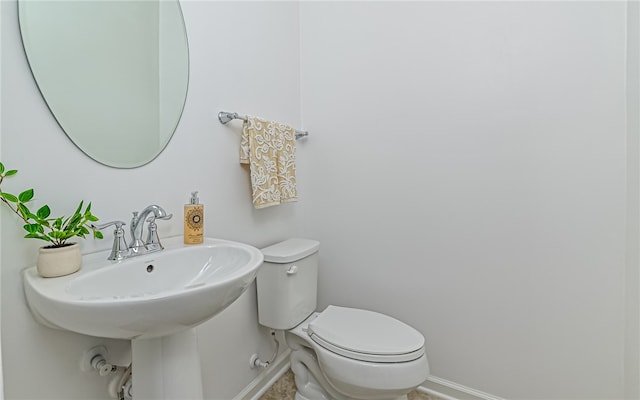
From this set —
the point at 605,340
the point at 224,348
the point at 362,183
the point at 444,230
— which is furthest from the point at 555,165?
the point at 224,348

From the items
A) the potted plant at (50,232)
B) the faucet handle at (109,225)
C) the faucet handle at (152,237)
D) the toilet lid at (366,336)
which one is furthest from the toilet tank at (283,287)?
the potted plant at (50,232)

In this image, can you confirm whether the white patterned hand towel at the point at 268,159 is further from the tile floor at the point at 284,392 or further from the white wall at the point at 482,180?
the tile floor at the point at 284,392

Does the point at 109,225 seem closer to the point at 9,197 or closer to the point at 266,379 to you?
the point at 9,197

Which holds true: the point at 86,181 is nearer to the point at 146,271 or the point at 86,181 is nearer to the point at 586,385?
the point at 146,271

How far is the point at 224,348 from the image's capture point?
3.84 ft

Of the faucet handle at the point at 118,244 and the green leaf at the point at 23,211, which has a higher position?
the green leaf at the point at 23,211

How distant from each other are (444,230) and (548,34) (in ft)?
2.91

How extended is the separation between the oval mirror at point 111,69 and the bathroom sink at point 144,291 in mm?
319

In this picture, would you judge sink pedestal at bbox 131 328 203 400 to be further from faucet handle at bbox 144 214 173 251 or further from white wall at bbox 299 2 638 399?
white wall at bbox 299 2 638 399

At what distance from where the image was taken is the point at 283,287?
1.24m

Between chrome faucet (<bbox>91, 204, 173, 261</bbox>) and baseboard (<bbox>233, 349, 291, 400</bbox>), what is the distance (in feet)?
2.69

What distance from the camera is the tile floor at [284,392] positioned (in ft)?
4.46

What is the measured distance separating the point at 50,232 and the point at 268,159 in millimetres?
773

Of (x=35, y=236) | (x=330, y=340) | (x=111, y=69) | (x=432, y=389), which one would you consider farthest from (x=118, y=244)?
(x=432, y=389)
